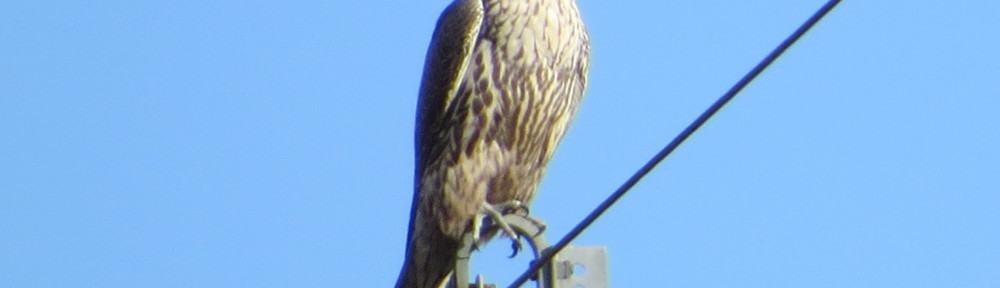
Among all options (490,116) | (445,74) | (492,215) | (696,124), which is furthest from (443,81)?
(696,124)

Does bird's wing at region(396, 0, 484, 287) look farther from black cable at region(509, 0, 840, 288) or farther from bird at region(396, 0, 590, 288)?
black cable at region(509, 0, 840, 288)

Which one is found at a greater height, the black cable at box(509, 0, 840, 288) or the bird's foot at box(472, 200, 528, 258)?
the bird's foot at box(472, 200, 528, 258)

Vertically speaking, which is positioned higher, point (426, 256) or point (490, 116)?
point (490, 116)

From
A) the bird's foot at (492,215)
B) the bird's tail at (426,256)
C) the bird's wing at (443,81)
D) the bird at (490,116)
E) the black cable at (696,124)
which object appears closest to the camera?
the black cable at (696,124)

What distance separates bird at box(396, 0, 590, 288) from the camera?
31.3 feet

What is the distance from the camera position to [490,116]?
9.63 m

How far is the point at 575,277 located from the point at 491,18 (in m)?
3.12

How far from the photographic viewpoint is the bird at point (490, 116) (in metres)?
9.54

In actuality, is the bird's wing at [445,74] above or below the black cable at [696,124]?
above

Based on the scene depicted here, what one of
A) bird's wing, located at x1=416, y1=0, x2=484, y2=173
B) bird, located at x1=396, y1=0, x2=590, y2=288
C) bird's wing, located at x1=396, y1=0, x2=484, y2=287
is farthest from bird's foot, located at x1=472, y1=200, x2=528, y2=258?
bird's wing, located at x1=416, y1=0, x2=484, y2=173

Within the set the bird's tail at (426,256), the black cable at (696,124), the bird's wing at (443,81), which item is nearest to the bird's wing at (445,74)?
the bird's wing at (443,81)

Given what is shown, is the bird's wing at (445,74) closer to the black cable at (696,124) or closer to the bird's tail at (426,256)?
the bird's tail at (426,256)

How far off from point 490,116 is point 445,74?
13.1 inches

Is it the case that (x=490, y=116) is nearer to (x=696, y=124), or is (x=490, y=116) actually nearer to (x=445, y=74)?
(x=445, y=74)
